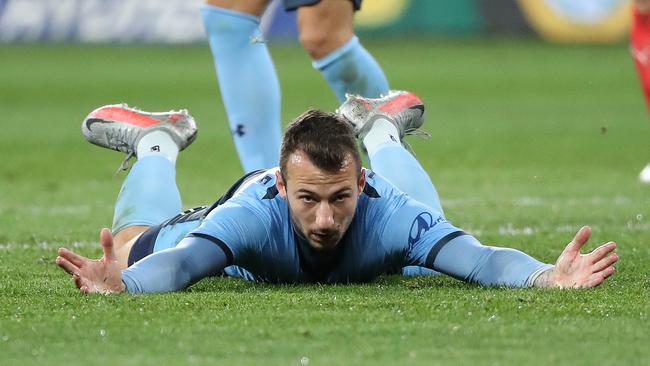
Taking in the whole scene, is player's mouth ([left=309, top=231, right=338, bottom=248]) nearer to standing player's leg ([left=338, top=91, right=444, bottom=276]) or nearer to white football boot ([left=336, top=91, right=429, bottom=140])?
standing player's leg ([left=338, top=91, right=444, bottom=276])

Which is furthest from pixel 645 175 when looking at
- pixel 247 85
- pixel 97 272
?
pixel 97 272

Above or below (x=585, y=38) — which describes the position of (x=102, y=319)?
above

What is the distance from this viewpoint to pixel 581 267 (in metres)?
4.32

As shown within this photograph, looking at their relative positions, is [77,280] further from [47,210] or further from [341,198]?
[47,210]

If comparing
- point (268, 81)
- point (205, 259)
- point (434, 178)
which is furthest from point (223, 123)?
point (205, 259)

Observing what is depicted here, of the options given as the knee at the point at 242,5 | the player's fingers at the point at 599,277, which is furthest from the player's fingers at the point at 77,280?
the knee at the point at 242,5

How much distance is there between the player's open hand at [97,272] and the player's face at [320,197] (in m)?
0.61

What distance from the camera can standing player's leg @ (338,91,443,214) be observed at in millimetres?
5285

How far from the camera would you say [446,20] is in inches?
846

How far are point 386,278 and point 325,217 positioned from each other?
2.45 ft

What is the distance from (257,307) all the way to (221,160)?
592cm

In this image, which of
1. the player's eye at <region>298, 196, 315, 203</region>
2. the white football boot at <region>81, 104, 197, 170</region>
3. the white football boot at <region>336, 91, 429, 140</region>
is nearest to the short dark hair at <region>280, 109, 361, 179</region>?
the player's eye at <region>298, 196, 315, 203</region>

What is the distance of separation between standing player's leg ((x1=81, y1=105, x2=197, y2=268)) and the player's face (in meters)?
1.14

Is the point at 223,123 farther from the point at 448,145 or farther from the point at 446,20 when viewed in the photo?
the point at 446,20
